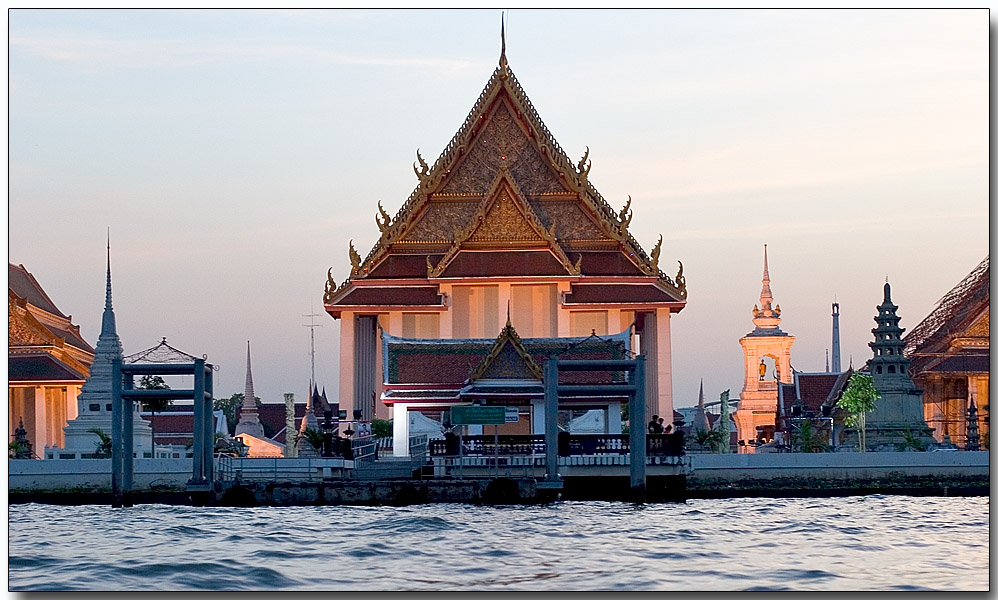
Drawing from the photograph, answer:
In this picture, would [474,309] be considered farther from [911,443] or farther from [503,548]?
[503,548]

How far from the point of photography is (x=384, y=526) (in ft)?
74.5

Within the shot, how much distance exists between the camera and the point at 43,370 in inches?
1649

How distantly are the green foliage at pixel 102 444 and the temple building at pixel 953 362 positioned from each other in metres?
14.8

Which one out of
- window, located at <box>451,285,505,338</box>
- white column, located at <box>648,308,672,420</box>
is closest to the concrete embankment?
white column, located at <box>648,308,672,420</box>

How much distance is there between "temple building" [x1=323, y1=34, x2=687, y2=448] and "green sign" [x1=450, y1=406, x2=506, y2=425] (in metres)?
13.3

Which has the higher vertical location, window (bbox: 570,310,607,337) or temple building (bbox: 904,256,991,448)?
window (bbox: 570,310,607,337)

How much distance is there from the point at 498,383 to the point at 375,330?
10.7 meters

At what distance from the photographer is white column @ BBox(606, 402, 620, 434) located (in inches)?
1361

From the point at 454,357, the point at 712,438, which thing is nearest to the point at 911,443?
the point at 712,438

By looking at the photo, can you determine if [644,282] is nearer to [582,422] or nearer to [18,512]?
[582,422]

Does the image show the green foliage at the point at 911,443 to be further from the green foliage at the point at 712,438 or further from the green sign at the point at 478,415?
the green sign at the point at 478,415

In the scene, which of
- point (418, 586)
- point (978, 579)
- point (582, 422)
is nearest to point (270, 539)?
point (418, 586)

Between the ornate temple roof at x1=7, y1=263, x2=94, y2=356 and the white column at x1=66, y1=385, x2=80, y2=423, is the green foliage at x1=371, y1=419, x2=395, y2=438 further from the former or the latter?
the white column at x1=66, y1=385, x2=80, y2=423

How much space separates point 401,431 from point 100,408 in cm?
598
